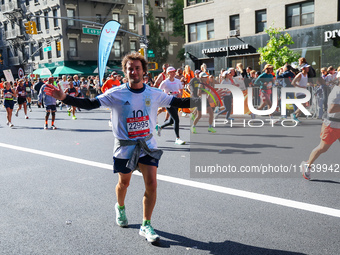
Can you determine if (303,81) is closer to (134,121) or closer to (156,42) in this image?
(134,121)

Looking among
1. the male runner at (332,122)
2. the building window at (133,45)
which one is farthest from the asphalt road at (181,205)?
the building window at (133,45)

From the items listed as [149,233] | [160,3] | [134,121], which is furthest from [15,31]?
[149,233]

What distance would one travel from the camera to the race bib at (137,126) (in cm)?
384

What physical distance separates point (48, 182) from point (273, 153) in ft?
15.5

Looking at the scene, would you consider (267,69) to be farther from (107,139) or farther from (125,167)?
(125,167)

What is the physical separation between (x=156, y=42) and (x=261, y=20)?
19043 mm

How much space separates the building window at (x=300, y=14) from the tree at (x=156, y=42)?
839 inches

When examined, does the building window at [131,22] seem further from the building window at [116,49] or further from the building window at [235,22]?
the building window at [235,22]

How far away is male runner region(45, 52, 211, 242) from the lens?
379cm

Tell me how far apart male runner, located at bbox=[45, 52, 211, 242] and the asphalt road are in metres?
0.54

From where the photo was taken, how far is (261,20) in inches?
1139

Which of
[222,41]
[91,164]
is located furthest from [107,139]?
[222,41]

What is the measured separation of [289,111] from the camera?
11.7m

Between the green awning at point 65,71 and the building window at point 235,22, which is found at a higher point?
the building window at point 235,22
